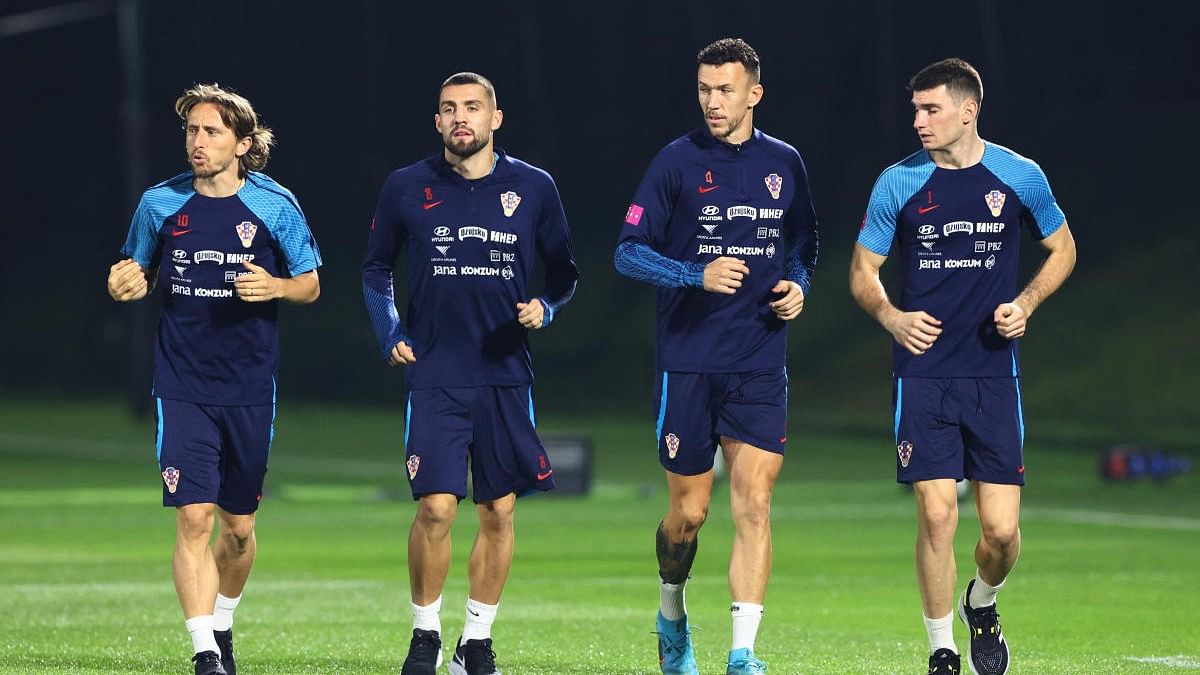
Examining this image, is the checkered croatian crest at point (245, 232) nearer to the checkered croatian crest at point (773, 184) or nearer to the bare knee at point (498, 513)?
the bare knee at point (498, 513)

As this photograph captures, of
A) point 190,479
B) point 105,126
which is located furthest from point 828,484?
point 105,126

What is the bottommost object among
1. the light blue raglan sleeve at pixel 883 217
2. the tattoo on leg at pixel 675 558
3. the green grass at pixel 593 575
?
the green grass at pixel 593 575

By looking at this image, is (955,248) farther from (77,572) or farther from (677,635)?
(77,572)

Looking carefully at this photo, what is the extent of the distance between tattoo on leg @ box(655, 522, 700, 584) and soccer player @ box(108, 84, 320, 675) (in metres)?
1.88

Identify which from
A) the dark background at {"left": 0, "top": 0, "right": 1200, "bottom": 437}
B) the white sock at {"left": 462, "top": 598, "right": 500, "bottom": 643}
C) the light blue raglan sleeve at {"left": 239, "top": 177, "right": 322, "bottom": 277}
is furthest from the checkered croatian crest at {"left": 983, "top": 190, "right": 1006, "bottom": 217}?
the dark background at {"left": 0, "top": 0, "right": 1200, "bottom": 437}

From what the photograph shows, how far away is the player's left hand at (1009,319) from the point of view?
9.45 metres

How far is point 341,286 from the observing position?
156 feet

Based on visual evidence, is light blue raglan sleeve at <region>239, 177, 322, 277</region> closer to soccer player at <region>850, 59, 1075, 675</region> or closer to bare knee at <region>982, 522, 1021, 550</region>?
soccer player at <region>850, 59, 1075, 675</region>

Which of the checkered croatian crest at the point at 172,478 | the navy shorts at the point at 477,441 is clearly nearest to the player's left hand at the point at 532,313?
the navy shorts at the point at 477,441

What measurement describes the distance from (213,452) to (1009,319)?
3472 millimetres

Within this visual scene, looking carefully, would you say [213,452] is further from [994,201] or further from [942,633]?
[994,201]

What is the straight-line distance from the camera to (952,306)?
31.7ft

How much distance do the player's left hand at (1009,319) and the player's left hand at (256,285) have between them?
3.10 m

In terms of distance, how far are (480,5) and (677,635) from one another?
39.6 metres
